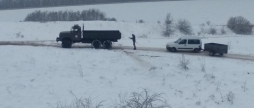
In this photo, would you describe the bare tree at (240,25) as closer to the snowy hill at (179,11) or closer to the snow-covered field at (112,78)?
the snowy hill at (179,11)

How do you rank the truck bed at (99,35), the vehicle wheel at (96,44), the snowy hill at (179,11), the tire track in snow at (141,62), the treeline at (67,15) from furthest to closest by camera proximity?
the snowy hill at (179,11) → the treeline at (67,15) → the truck bed at (99,35) → the vehicle wheel at (96,44) → the tire track in snow at (141,62)

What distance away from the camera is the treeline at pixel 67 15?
236ft

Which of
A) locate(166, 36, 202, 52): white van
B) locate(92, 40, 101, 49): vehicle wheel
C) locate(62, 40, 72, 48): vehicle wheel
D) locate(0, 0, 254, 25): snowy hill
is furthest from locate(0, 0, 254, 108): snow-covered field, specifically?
locate(0, 0, 254, 25): snowy hill

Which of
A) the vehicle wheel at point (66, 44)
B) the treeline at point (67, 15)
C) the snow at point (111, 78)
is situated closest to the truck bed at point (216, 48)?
the snow at point (111, 78)

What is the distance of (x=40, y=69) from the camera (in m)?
21.8

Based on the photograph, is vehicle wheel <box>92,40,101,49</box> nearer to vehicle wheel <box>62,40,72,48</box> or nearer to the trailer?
vehicle wheel <box>62,40,72,48</box>

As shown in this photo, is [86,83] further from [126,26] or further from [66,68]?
[126,26]

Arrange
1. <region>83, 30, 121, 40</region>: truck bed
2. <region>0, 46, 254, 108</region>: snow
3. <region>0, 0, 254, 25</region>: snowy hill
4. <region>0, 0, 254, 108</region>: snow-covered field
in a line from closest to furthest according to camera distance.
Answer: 1. <region>0, 0, 254, 108</region>: snow-covered field
2. <region>0, 46, 254, 108</region>: snow
3. <region>83, 30, 121, 40</region>: truck bed
4. <region>0, 0, 254, 25</region>: snowy hill

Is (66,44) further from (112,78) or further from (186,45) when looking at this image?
(112,78)

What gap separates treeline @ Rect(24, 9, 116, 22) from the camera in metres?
71.9

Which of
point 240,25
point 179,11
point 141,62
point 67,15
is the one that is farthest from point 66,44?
point 179,11

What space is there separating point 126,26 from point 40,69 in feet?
123

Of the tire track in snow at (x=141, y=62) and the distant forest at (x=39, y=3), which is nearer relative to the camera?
the tire track in snow at (x=141, y=62)

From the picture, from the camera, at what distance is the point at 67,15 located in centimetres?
7481
